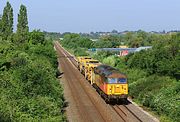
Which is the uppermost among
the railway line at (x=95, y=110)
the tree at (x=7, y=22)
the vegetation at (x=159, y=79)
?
the tree at (x=7, y=22)

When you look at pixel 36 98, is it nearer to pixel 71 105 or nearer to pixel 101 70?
pixel 71 105

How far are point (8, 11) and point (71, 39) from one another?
89.6m

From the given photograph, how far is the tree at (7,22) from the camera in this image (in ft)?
254

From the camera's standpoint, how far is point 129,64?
57062 millimetres

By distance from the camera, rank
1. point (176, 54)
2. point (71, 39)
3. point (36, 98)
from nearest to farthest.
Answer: point (36, 98) → point (176, 54) → point (71, 39)

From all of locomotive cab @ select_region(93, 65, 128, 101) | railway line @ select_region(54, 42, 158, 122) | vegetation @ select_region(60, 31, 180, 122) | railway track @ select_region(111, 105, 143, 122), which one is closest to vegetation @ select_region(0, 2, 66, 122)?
railway line @ select_region(54, 42, 158, 122)

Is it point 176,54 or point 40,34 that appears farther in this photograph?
point 40,34

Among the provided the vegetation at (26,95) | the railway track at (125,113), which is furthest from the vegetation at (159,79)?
the vegetation at (26,95)

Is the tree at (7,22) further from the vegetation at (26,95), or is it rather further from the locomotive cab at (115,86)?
the locomotive cab at (115,86)

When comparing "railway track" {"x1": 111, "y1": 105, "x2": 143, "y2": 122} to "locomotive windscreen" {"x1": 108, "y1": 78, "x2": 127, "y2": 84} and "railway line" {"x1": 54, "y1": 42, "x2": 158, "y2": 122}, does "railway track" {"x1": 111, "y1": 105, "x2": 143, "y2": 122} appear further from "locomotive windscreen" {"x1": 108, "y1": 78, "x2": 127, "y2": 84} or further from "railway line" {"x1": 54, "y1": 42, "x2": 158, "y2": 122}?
"locomotive windscreen" {"x1": 108, "y1": 78, "x2": 127, "y2": 84}

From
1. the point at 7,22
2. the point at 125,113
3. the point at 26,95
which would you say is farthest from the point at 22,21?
the point at 26,95

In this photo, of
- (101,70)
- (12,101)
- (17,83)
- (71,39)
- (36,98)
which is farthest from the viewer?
(71,39)

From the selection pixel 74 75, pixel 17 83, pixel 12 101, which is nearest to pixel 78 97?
pixel 17 83

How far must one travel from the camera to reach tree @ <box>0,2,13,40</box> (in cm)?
7756
